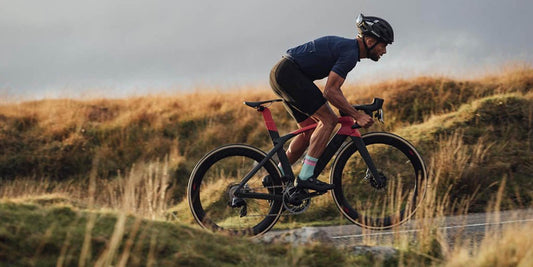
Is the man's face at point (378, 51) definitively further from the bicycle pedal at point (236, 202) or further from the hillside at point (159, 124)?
the hillside at point (159, 124)

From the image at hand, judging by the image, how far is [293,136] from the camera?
262 inches

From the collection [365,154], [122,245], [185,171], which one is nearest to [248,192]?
[365,154]

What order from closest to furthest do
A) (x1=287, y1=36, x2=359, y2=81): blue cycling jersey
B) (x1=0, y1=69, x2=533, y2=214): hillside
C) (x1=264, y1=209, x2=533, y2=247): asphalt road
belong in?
1. (x1=264, y1=209, x2=533, y2=247): asphalt road
2. (x1=287, y1=36, x2=359, y2=81): blue cycling jersey
3. (x1=0, y1=69, x2=533, y2=214): hillside

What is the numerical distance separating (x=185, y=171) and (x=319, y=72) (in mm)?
11034

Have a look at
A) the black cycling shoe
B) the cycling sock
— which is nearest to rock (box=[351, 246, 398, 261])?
the black cycling shoe

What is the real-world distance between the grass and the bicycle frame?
29.9 inches

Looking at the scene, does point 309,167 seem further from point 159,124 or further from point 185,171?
point 159,124

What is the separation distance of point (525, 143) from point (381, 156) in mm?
4828

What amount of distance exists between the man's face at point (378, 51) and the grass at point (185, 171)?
1396 millimetres

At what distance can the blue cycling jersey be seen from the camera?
634 centimetres

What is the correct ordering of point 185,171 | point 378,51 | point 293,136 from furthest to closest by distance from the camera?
1. point 185,171
2. point 293,136
3. point 378,51

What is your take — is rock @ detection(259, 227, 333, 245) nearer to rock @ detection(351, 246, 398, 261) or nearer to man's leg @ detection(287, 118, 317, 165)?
rock @ detection(351, 246, 398, 261)

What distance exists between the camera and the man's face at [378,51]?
652cm

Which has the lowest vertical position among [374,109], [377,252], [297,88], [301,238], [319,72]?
[377,252]
